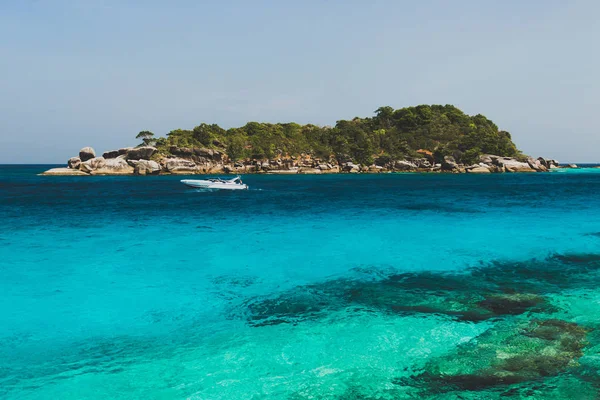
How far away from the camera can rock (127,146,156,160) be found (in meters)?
112

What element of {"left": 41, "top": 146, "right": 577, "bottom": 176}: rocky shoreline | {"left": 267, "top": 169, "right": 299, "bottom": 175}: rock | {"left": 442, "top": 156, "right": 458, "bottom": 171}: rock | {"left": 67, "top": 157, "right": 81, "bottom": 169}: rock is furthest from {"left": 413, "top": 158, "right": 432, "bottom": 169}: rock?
{"left": 67, "top": 157, "right": 81, "bottom": 169}: rock

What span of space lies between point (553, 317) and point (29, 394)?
13371 millimetres

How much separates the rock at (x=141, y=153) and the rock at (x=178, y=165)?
5.35m

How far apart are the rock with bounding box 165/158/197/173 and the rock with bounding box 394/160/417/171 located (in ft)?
216

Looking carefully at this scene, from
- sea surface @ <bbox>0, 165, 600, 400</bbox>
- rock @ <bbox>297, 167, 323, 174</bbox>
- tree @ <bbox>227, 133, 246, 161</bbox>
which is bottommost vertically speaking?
sea surface @ <bbox>0, 165, 600, 400</bbox>

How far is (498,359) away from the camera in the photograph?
9.05m

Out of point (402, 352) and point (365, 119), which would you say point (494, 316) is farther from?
point (365, 119)

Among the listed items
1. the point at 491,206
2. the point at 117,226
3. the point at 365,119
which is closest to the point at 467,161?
the point at 365,119

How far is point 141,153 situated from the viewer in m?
112

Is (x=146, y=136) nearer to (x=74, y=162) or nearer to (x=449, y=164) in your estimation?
(x=74, y=162)

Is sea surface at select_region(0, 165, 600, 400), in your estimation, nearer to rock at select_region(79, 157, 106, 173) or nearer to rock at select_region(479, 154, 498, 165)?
rock at select_region(79, 157, 106, 173)

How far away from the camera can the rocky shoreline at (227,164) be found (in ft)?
360

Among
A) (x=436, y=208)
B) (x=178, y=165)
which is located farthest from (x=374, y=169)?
(x=436, y=208)

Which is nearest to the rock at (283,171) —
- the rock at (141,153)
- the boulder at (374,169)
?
the boulder at (374,169)
